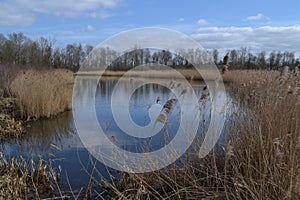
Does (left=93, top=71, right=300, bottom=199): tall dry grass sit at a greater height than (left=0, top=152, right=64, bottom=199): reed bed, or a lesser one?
greater

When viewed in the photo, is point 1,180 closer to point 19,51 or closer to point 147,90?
point 147,90

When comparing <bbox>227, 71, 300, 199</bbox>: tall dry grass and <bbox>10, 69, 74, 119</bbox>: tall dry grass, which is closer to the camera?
<bbox>227, 71, 300, 199</bbox>: tall dry grass

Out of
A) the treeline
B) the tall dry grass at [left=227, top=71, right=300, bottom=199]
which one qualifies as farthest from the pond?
the treeline

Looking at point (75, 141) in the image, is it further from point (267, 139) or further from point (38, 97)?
point (267, 139)

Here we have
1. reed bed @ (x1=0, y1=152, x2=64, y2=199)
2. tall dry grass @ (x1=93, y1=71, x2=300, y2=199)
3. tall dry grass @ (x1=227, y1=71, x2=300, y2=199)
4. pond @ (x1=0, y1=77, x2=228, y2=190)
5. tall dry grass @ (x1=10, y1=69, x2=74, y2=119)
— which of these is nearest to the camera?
tall dry grass @ (x1=227, y1=71, x2=300, y2=199)

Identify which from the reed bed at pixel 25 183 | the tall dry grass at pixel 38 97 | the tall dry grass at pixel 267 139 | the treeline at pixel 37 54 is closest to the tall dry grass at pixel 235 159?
the tall dry grass at pixel 267 139

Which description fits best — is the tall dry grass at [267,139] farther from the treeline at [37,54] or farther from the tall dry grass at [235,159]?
the treeline at [37,54]

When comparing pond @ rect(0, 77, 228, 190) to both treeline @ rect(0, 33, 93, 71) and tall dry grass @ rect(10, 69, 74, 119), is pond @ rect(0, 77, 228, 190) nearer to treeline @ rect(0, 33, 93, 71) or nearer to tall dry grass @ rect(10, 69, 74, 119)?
tall dry grass @ rect(10, 69, 74, 119)

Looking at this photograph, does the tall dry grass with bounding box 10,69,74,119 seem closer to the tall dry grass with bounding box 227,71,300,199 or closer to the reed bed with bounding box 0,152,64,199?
the reed bed with bounding box 0,152,64,199

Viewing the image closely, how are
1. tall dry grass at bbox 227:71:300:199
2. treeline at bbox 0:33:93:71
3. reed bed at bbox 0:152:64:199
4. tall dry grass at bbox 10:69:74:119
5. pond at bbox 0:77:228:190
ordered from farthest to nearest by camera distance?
treeline at bbox 0:33:93:71 → tall dry grass at bbox 10:69:74:119 → pond at bbox 0:77:228:190 → reed bed at bbox 0:152:64:199 → tall dry grass at bbox 227:71:300:199

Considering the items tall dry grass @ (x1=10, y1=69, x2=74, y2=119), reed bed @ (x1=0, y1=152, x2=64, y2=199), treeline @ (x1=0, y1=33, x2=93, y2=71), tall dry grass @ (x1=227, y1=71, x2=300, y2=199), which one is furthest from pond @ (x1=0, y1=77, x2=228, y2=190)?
treeline @ (x1=0, y1=33, x2=93, y2=71)

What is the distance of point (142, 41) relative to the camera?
8.59 feet

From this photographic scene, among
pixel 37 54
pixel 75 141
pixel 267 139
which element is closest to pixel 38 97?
pixel 75 141

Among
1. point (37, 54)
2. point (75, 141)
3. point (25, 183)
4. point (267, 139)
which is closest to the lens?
point (267, 139)
